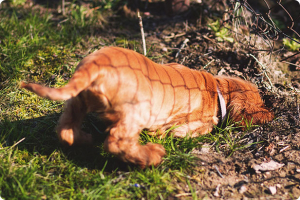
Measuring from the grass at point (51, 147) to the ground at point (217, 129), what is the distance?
27 millimetres

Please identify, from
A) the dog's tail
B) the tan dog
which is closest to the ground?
the tan dog

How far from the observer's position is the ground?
240 centimetres

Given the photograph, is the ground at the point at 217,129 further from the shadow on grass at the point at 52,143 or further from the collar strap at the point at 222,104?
the collar strap at the point at 222,104

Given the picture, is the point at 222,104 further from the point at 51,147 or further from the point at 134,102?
the point at 51,147

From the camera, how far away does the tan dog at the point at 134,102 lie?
7.13 ft

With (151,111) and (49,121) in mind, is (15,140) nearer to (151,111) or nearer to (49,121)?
(49,121)

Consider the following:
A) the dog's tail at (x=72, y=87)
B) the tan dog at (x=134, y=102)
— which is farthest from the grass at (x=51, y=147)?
the dog's tail at (x=72, y=87)

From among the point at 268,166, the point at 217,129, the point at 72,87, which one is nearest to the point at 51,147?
the point at 72,87

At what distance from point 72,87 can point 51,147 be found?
3.03ft

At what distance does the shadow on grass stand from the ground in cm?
2

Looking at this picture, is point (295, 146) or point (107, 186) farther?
point (295, 146)

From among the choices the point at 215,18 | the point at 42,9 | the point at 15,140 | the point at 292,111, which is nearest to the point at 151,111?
the point at 15,140

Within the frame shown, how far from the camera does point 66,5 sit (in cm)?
528

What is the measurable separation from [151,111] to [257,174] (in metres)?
1.14
